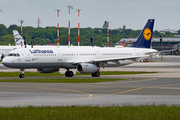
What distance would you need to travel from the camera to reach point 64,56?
2072 inches

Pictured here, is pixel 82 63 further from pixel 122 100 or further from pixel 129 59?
pixel 122 100

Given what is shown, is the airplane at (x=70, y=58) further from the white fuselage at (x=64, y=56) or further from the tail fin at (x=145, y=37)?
the tail fin at (x=145, y=37)

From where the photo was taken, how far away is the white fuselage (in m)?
48.7
